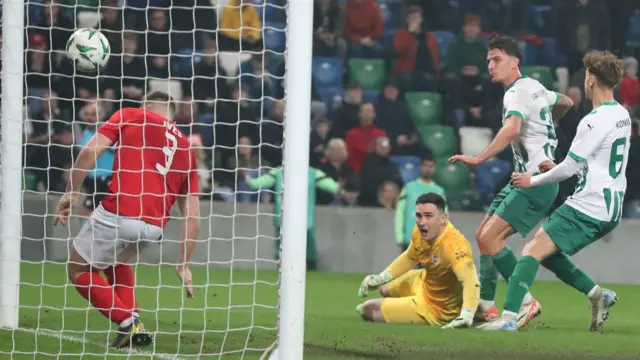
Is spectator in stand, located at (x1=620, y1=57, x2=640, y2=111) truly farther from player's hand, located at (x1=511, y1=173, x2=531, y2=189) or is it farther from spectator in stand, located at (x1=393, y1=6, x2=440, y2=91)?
player's hand, located at (x1=511, y1=173, x2=531, y2=189)

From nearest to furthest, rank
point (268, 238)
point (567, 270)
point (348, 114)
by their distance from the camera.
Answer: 1. point (567, 270)
2. point (268, 238)
3. point (348, 114)

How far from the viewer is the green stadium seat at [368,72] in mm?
13031

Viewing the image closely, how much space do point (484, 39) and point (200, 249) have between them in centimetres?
392

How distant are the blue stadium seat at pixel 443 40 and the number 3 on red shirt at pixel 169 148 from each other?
699 cm

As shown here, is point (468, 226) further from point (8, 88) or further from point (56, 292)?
point (8, 88)

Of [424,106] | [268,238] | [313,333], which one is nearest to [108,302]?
[313,333]

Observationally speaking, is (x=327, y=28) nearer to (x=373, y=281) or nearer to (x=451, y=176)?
(x=451, y=176)

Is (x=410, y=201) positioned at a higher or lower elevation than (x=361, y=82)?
lower

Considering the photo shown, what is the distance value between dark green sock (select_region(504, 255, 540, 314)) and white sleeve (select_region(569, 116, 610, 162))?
2.39 ft

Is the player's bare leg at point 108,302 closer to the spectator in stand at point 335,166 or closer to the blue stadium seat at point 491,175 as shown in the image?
the spectator in stand at point 335,166

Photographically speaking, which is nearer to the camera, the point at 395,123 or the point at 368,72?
the point at 395,123

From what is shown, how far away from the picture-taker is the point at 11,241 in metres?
7.22

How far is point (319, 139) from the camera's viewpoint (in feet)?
40.2

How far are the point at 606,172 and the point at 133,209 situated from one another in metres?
2.93
